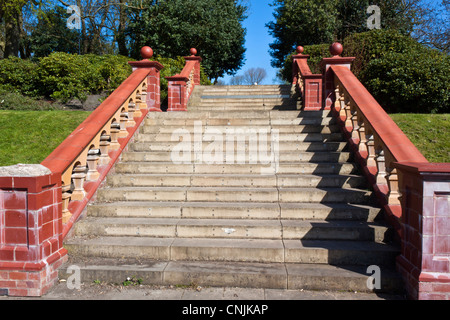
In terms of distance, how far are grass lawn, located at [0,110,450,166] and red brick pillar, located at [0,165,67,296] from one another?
3195 millimetres

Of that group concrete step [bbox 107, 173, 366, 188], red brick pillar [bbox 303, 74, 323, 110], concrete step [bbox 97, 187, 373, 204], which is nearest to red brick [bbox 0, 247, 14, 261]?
concrete step [bbox 97, 187, 373, 204]

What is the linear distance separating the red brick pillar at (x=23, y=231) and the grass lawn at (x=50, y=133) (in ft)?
10.5

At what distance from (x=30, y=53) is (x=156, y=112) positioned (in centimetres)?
2053

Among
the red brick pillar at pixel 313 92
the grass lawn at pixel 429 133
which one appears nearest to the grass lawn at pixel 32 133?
the red brick pillar at pixel 313 92

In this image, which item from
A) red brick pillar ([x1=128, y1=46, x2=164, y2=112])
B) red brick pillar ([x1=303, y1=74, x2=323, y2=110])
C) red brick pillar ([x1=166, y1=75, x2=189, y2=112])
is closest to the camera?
red brick pillar ([x1=128, y1=46, x2=164, y2=112])

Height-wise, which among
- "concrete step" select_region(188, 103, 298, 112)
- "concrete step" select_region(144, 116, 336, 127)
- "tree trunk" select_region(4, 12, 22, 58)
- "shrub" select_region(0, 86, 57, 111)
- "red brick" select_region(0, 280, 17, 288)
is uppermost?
"tree trunk" select_region(4, 12, 22, 58)

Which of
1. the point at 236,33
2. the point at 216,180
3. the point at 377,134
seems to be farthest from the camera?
the point at 236,33

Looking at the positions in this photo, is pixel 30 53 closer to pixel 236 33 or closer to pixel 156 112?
pixel 236 33

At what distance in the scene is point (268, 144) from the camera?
19.6ft

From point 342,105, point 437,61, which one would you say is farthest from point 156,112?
point 437,61

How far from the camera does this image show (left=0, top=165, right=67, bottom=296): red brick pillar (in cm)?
327

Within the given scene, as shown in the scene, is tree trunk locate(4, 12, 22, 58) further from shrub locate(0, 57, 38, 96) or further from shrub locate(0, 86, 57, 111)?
shrub locate(0, 86, 57, 111)

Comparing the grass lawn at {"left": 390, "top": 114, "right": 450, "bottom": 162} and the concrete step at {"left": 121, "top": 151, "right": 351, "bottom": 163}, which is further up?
the grass lawn at {"left": 390, "top": 114, "right": 450, "bottom": 162}

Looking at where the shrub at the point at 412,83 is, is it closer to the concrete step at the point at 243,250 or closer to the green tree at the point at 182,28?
the concrete step at the point at 243,250
